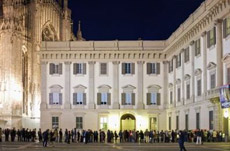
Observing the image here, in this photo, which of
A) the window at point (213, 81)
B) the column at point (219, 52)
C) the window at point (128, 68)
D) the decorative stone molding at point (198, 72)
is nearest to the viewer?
the column at point (219, 52)

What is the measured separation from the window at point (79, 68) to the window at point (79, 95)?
6.42 feet

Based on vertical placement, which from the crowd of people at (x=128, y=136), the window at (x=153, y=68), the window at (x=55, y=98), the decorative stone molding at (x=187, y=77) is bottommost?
the crowd of people at (x=128, y=136)

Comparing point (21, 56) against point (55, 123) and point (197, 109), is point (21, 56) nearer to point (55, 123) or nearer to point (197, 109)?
point (55, 123)

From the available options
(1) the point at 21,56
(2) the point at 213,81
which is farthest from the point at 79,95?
(2) the point at 213,81

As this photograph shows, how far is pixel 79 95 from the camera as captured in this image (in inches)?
2660

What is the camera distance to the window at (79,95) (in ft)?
221

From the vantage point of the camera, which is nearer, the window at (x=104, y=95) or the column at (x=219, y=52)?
the column at (x=219, y=52)

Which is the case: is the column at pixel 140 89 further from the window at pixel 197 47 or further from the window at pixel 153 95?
the window at pixel 197 47

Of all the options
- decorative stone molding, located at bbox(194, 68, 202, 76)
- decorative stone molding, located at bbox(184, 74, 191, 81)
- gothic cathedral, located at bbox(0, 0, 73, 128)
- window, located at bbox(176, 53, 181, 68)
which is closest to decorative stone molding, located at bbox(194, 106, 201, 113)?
decorative stone molding, located at bbox(194, 68, 202, 76)

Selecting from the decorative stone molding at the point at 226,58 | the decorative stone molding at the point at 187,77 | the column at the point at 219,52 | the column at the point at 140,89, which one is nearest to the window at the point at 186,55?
the decorative stone molding at the point at 187,77

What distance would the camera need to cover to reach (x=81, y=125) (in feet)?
220

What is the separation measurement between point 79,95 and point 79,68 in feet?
12.2

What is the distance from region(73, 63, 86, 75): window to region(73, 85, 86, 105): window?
1.96m

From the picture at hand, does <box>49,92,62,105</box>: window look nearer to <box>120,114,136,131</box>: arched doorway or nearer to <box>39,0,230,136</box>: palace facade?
<box>39,0,230,136</box>: palace facade
